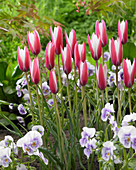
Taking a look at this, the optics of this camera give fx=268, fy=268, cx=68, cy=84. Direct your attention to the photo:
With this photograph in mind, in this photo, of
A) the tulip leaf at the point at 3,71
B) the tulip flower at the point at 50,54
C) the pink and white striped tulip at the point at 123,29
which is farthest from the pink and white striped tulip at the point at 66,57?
the tulip leaf at the point at 3,71

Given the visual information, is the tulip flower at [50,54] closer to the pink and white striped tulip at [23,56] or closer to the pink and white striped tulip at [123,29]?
the pink and white striped tulip at [23,56]

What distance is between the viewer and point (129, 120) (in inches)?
38.1

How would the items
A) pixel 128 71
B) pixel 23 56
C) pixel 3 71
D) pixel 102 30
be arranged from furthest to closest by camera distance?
pixel 3 71
pixel 102 30
pixel 23 56
pixel 128 71

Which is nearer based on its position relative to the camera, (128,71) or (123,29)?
(128,71)

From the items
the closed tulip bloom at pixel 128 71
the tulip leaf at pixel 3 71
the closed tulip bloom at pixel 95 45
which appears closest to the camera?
the closed tulip bloom at pixel 128 71

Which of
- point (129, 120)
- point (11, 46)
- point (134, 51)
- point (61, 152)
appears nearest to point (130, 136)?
point (129, 120)

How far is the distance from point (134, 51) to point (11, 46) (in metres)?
2.18

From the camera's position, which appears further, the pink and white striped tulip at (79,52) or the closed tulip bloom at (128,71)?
the pink and white striped tulip at (79,52)

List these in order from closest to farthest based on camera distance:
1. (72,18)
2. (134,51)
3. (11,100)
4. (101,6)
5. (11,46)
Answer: (101,6) → (11,100) → (134,51) → (11,46) → (72,18)

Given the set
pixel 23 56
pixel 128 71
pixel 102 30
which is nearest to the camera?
pixel 128 71

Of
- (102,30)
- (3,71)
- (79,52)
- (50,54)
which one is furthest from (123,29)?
(3,71)

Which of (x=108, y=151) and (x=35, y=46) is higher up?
(x=35, y=46)

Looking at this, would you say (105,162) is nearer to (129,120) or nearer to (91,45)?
(129,120)

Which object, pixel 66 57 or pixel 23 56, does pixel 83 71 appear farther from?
pixel 23 56
